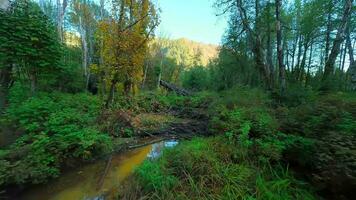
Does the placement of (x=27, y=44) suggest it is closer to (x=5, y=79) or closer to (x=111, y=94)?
(x=5, y=79)

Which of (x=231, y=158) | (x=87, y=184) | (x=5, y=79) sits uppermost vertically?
(x=5, y=79)

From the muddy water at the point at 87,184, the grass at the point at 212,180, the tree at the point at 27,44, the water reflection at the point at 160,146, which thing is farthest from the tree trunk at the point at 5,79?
the grass at the point at 212,180

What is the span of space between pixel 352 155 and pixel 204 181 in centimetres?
205

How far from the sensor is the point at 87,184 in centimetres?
384

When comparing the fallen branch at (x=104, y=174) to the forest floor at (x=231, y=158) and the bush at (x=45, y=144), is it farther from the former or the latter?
the bush at (x=45, y=144)

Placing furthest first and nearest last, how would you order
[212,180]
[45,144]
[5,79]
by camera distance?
[5,79], [45,144], [212,180]

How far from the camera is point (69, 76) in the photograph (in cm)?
1305

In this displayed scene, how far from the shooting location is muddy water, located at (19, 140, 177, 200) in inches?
135

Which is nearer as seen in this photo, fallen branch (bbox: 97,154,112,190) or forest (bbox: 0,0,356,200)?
forest (bbox: 0,0,356,200)

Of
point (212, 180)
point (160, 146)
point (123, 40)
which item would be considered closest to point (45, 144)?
point (160, 146)

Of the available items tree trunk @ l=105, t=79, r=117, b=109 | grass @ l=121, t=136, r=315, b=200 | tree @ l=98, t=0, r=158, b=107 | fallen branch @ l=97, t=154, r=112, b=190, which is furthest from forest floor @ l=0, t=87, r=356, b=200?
tree @ l=98, t=0, r=158, b=107

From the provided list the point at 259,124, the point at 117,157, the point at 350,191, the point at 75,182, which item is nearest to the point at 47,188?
the point at 75,182

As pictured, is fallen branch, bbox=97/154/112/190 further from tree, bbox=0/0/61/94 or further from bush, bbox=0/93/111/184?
tree, bbox=0/0/61/94

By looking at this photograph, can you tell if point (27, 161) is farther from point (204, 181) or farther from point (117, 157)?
point (204, 181)
